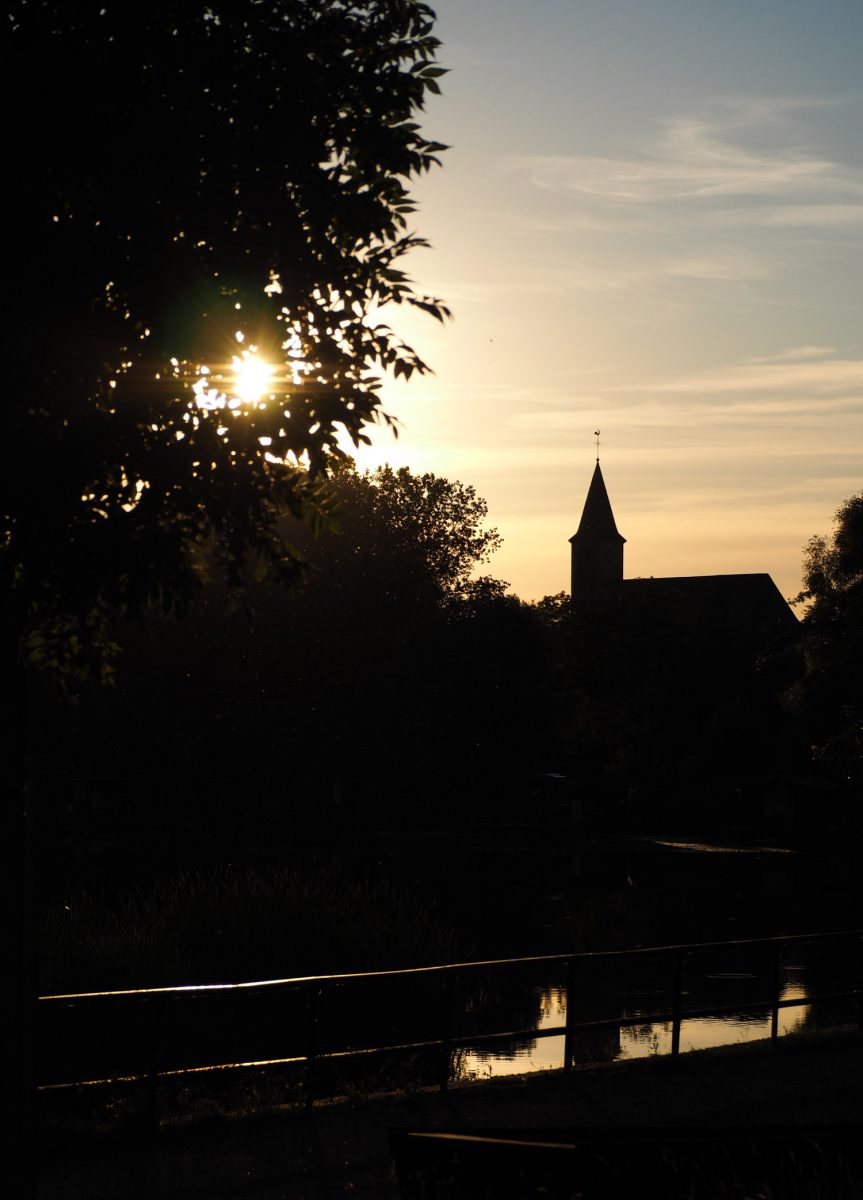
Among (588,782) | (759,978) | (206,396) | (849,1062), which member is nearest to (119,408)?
(206,396)

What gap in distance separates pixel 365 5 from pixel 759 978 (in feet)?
67.7

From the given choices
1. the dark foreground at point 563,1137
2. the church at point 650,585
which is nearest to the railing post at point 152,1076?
the dark foreground at point 563,1137

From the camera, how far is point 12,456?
661 centimetres

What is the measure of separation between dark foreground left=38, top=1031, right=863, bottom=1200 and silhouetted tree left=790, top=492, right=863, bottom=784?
38.4 metres

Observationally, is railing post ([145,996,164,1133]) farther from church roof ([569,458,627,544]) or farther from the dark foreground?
church roof ([569,458,627,544])

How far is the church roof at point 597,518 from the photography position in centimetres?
16600

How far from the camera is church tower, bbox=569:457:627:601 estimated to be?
543 feet

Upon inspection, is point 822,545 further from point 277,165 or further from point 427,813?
point 277,165

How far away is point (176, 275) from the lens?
7.00m

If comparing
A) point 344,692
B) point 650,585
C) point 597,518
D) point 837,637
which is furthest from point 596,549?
point 837,637

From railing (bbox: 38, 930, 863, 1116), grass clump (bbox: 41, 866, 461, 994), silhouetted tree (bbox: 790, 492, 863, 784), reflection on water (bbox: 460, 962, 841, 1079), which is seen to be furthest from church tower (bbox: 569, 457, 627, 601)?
railing (bbox: 38, 930, 863, 1116)

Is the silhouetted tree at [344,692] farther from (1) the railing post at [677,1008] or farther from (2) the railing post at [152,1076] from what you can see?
(2) the railing post at [152,1076]

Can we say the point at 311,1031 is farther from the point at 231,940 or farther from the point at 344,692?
the point at 344,692

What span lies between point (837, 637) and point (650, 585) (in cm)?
6088
